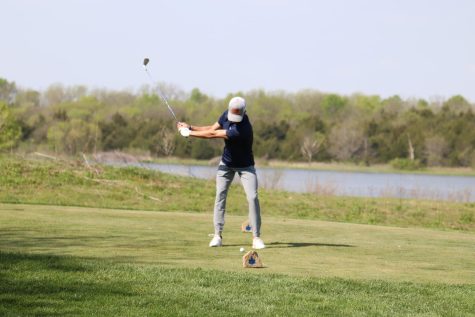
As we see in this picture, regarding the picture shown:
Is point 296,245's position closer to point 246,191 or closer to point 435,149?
point 246,191

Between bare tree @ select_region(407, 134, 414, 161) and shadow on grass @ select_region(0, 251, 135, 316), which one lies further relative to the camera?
bare tree @ select_region(407, 134, 414, 161)

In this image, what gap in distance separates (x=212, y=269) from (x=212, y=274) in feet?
1.46

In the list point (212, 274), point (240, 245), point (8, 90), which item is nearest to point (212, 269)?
point (212, 274)

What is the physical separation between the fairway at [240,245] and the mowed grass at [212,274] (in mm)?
18

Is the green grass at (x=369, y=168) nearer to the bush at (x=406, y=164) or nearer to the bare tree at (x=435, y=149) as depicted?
the bush at (x=406, y=164)

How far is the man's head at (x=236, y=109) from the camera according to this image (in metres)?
13.7

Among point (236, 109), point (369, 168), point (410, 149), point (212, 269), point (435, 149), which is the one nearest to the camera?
point (212, 269)

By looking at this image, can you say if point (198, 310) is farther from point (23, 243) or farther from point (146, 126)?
point (146, 126)

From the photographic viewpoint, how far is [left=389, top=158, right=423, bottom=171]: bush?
100m

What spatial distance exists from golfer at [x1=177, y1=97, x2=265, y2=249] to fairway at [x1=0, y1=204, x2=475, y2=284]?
0.43 m

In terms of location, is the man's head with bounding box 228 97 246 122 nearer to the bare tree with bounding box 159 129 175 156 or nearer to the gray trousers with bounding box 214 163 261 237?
the gray trousers with bounding box 214 163 261 237

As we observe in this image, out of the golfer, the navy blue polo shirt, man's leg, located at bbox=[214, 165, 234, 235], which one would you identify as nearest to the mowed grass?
the golfer

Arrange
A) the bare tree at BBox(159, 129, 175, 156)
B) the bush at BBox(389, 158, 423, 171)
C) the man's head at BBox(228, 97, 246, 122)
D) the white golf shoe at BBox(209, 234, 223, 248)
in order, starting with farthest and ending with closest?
the bush at BBox(389, 158, 423, 171)
the bare tree at BBox(159, 129, 175, 156)
the white golf shoe at BBox(209, 234, 223, 248)
the man's head at BBox(228, 97, 246, 122)

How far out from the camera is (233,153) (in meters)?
14.2
